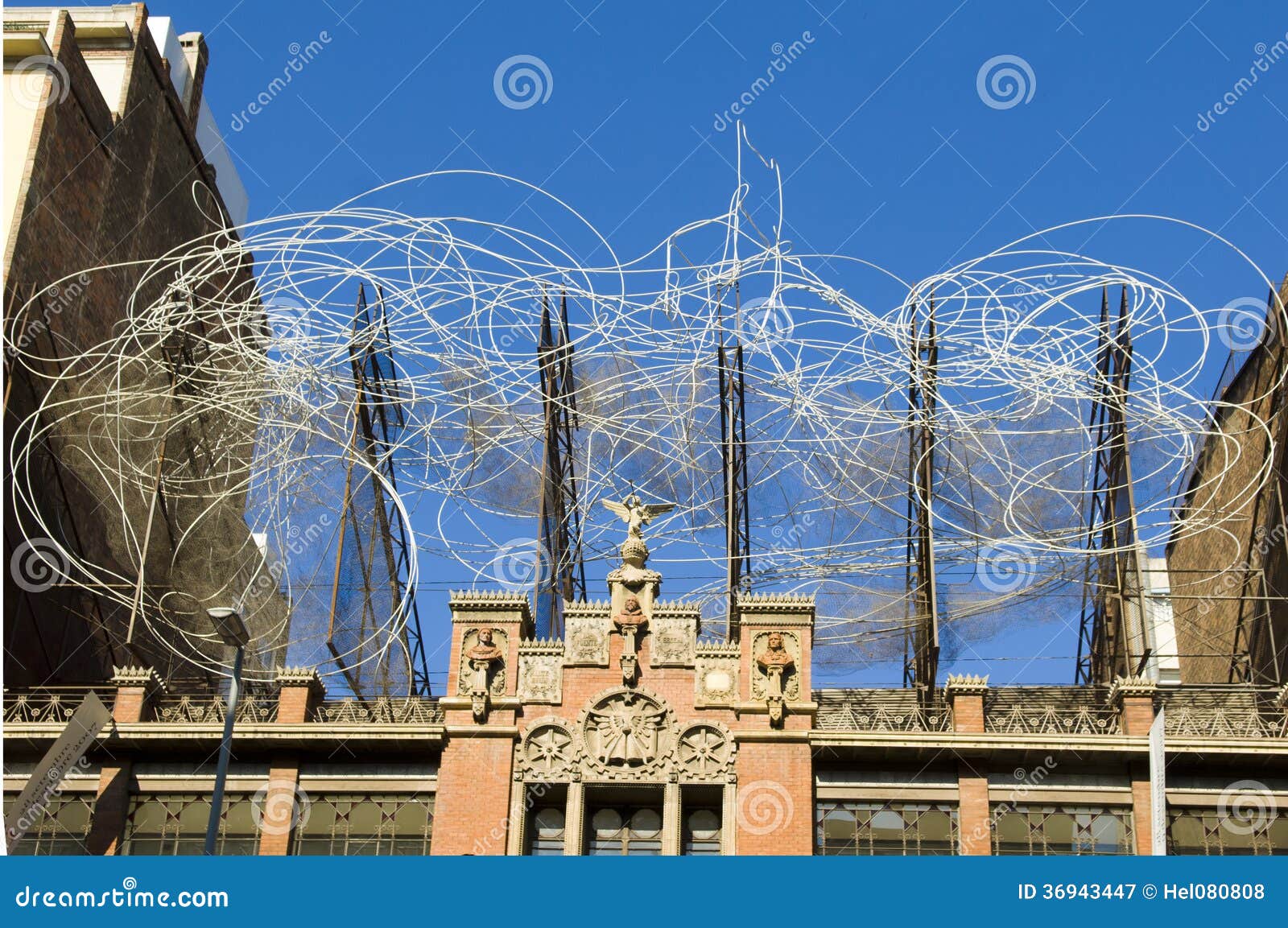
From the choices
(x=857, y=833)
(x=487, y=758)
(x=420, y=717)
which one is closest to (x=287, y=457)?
(x=420, y=717)

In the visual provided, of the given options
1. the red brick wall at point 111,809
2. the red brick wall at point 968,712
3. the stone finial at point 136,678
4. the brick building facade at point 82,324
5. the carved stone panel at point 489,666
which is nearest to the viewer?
the carved stone panel at point 489,666

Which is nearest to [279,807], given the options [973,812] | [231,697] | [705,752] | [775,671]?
[231,697]

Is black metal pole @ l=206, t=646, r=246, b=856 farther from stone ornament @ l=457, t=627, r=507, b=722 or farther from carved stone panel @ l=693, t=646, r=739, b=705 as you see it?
carved stone panel @ l=693, t=646, r=739, b=705

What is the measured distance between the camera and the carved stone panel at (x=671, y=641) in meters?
34.3

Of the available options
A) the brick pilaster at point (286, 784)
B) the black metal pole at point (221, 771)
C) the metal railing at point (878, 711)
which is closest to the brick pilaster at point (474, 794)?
the brick pilaster at point (286, 784)

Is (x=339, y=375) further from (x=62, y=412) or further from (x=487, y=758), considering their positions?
(x=487, y=758)

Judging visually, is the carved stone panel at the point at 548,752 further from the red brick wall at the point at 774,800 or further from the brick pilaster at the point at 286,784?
the brick pilaster at the point at 286,784

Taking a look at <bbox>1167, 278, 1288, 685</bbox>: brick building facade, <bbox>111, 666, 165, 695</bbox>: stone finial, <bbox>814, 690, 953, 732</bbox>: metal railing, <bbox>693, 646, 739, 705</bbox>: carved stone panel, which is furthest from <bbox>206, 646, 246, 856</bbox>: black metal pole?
<bbox>1167, 278, 1288, 685</bbox>: brick building facade

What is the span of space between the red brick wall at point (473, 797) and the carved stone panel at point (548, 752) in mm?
275

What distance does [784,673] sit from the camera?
1344 inches

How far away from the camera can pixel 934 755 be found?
1377 inches

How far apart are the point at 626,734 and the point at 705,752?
4.72 feet

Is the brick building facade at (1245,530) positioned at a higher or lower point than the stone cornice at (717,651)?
higher

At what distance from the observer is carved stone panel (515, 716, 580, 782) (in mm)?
33406
